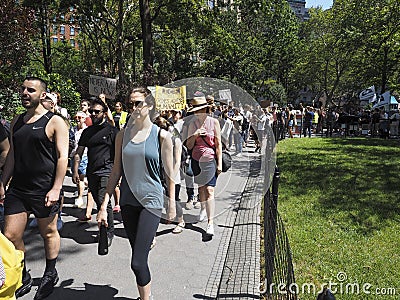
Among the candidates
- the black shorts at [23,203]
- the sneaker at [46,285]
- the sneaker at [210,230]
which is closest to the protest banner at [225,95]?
the sneaker at [210,230]

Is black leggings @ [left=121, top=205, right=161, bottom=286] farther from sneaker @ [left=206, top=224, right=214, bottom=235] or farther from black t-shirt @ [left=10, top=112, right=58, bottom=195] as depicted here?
sneaker @ [left=206, top=224, right=214, bottom=235]

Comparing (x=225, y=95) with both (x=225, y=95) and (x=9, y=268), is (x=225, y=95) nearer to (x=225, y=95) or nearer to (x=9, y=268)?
(x=225, y=95)

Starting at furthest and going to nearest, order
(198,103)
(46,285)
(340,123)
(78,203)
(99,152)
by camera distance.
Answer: (340,123) → (78,203) → (198,103) → (99,152) → (46,285)

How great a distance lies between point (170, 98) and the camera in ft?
18.3

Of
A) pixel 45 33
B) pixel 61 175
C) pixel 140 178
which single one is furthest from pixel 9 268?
pixel 45 33

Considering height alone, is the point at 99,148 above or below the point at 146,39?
below

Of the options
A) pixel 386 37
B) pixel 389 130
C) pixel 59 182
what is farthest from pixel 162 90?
→ pixel 386 37

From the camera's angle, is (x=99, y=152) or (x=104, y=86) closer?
(x=99, y=152)

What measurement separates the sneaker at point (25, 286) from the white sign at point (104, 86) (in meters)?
6.89

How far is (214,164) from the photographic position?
556 cm

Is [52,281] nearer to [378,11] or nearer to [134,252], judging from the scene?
[134,252]

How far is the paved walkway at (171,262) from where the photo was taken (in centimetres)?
394

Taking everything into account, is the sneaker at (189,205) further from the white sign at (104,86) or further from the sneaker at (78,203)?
the white sign at (104,86)

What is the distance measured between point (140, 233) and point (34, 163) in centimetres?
116
